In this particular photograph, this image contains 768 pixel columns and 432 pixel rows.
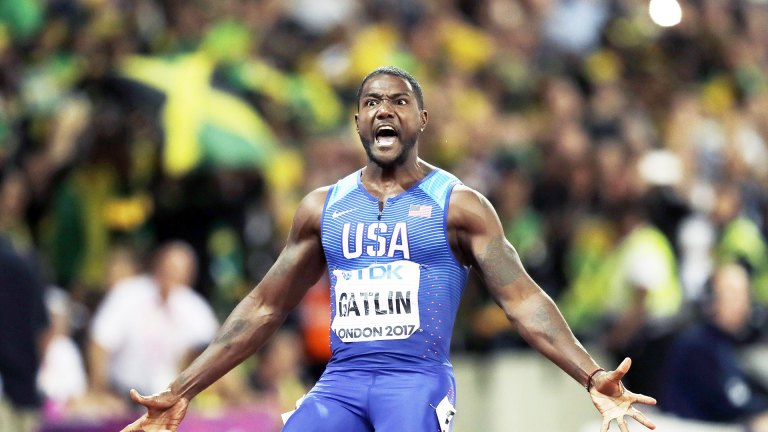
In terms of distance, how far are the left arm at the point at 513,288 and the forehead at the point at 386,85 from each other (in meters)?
0.54

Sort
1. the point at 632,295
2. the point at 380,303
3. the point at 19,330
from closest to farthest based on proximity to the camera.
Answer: the point at 380,303 → the point at 19,330 → the point at 632,295

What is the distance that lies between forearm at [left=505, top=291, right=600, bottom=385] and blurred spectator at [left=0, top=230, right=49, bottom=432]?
489cm

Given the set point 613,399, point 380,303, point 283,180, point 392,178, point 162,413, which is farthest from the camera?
point 283,180

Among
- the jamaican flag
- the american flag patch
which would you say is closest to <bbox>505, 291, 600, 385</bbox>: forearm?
→ the american flag patch

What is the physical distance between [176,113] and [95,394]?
2.47 meters

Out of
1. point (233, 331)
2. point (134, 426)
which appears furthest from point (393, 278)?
point (134, 426)

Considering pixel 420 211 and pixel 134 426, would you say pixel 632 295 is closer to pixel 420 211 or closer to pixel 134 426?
pixel 420 211

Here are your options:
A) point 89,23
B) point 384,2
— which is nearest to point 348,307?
point 89,23

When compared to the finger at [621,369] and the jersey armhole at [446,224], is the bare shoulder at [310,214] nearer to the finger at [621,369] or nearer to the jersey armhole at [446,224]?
the jersey armhole at [446,224]

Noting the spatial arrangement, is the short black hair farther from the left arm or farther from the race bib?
the race bib

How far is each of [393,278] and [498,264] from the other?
0.49 m

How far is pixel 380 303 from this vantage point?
6.31 meters

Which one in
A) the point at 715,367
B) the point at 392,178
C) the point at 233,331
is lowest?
the point at 715,367

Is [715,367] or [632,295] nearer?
[715,367]
